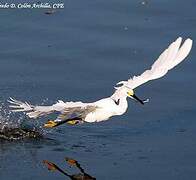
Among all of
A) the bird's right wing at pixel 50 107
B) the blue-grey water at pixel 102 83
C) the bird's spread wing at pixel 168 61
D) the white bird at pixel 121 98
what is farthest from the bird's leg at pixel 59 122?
the bird's spread wing at pixel 168 61

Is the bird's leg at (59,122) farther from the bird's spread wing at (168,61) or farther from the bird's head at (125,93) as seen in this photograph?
the bird's spread wing at (168,61)

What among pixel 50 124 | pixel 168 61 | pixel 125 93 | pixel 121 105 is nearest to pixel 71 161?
pixel 50 124

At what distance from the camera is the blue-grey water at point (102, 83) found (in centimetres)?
955

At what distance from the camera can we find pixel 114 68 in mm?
12453

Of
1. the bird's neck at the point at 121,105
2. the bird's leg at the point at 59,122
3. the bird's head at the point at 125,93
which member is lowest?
the bird's leg at the point at 59,122

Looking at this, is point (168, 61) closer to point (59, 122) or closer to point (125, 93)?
point (125, 93)

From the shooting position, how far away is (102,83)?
1192cm

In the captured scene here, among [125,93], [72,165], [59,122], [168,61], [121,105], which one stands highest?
[168,61]

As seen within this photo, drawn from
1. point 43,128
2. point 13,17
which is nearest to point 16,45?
point 13,17

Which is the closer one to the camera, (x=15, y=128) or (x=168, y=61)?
(x=168, y=61)

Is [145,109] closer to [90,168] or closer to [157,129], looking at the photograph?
[157,129]

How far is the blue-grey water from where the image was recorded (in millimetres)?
9547

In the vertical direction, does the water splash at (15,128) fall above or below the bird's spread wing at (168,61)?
below

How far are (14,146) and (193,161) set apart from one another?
2151 millimetres
